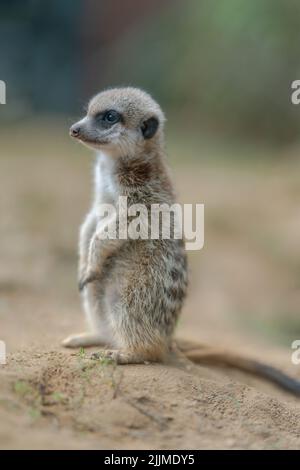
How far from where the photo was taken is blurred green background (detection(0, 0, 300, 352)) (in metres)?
6.09

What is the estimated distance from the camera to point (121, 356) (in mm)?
3219

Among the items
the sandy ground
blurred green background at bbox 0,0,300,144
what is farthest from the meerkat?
blurred green background at bbox 0,0,300,144

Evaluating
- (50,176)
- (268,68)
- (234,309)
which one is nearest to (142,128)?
(234,309)

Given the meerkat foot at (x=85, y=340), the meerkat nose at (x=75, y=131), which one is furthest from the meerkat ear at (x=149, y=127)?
the meerkat foot at (x=85, y=340)

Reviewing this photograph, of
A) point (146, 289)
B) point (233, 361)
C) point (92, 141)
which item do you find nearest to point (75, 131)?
point (92, 141)

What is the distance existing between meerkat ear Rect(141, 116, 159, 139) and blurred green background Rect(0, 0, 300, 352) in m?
1.87

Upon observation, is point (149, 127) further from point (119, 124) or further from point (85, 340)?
point (85, 340)

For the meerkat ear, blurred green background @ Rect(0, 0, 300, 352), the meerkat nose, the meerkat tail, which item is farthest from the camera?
blurred green background @ Rect(0, 0, 300, 352)

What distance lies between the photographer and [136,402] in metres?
2.70

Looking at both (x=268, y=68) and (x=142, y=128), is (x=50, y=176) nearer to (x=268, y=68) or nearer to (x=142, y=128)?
(x=268, y=68)

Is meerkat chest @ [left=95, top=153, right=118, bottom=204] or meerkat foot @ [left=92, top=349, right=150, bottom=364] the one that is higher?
meerkat chest @ [left=95, top=153, right=118, bottom=204]

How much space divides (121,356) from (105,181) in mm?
898

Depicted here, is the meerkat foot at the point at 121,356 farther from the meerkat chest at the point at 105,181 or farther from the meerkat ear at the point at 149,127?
the meerkat ear at the point at 149,127

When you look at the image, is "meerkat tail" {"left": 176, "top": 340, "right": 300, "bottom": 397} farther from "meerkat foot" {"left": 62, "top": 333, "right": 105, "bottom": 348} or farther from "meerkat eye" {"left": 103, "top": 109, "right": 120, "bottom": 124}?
"meerkat eye" {"left": 103, "top": 109, "right": 120, "bottom": 124}
